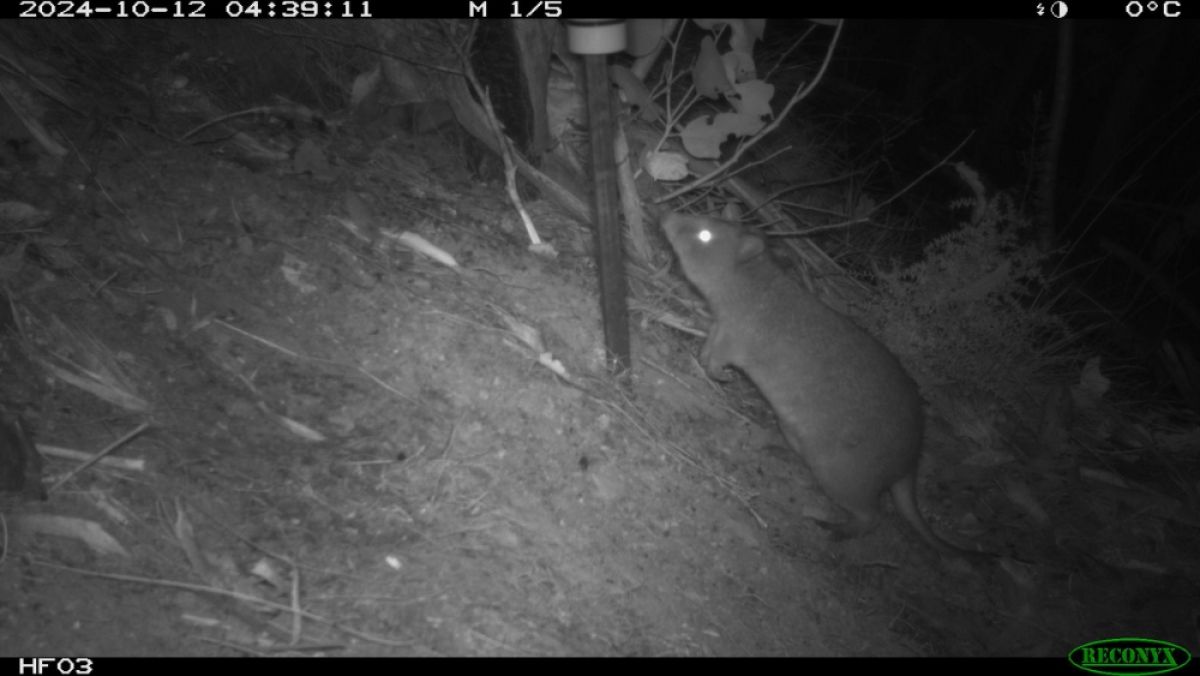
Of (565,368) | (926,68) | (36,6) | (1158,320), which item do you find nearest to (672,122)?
(565,368)

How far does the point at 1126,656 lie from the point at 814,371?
82.4 inches

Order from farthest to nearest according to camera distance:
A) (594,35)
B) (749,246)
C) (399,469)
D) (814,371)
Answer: (749,246) → (814,371) → (399,469) → (594,35)

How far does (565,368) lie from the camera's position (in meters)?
3.46

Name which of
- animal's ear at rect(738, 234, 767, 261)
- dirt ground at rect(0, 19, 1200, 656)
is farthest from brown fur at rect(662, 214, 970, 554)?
dirt ground at rect(0, 19, 1200, 656)

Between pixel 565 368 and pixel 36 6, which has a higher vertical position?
pixel 36 6

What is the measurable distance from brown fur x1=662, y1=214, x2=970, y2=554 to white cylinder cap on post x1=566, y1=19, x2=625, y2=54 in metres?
1.74

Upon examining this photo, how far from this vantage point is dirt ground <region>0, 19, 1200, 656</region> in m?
2.37

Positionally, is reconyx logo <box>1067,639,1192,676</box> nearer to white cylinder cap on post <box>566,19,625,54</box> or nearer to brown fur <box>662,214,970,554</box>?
brown fur <box>662,214,970,554</box>

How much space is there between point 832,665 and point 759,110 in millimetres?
2884

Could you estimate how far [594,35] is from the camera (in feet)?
8.39

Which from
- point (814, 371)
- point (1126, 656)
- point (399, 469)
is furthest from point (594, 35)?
point (1126, 656)

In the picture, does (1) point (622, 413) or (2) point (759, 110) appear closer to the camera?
(1) point (622, 413)

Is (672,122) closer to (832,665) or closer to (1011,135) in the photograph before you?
(832,665)

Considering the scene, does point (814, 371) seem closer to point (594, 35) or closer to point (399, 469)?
point (594, 35)
